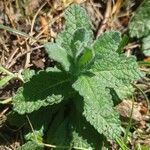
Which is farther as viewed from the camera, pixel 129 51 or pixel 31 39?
pixel 129 51

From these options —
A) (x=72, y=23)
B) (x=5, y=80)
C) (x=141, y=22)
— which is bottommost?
(x=141, y=22)

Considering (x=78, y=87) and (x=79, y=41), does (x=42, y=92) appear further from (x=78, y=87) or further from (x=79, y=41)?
(x=79, y=41)

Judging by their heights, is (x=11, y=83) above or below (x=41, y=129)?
above

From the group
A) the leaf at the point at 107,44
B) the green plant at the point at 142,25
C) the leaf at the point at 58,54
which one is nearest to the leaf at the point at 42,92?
the leaf at the point at 58,54

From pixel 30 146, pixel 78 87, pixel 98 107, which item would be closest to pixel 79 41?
pixel 78 87

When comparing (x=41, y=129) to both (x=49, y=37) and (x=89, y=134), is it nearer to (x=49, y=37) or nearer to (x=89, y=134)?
(x=89, y=134)

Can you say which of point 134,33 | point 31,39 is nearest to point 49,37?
point 31,39

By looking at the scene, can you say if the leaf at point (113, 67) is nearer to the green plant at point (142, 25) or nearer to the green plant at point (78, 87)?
the green plant at point (78, 87)
